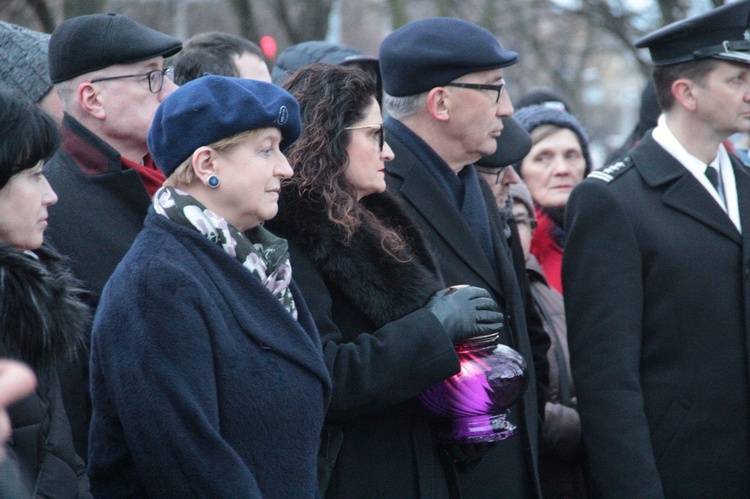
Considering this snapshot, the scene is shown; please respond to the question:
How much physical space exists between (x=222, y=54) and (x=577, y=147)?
1965mm

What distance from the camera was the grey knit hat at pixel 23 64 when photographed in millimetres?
3533

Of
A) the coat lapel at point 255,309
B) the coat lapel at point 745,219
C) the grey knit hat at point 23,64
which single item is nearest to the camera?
the coat lapel at point 255,309

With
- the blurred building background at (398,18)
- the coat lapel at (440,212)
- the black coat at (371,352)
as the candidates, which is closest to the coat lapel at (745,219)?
the coat lapel at (440,212)

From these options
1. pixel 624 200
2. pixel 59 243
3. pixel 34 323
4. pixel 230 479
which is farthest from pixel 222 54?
pixel 230 479

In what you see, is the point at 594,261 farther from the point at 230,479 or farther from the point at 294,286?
the point at 230,479

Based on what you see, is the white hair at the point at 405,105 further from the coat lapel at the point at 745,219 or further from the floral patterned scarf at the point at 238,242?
the coat lapel at the point at 745,219

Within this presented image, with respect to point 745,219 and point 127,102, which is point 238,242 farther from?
point 745,219

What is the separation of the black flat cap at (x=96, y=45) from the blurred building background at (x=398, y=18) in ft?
14.6

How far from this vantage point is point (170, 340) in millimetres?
2242

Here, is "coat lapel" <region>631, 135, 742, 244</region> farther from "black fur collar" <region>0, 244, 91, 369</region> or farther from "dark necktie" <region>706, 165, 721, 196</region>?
"black fur collar" <region>0, 244, 91, 369</region>

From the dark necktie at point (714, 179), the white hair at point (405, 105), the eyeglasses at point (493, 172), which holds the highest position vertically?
the white hair at point (405, 105)

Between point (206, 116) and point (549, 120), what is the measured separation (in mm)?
3009

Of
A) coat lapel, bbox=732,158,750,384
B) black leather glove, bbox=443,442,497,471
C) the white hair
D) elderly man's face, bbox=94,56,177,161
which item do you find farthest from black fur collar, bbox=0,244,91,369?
coat lapel, bbox=732,158,750,384

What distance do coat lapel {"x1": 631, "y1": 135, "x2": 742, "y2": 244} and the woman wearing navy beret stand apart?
160cm
